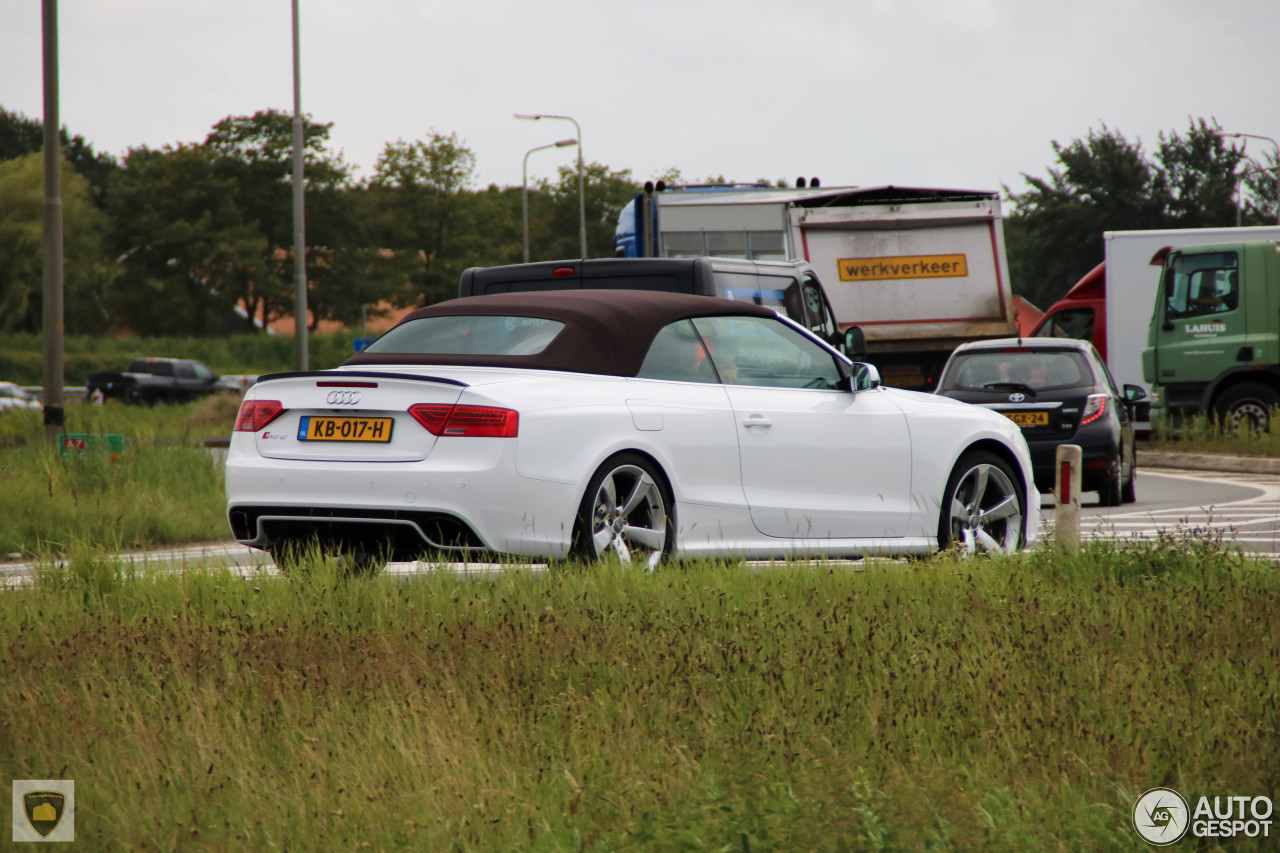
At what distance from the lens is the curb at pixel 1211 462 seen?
18859mm

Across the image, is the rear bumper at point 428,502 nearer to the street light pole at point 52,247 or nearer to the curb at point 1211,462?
the street light pole at point 52,247

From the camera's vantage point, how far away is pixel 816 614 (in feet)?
20.2

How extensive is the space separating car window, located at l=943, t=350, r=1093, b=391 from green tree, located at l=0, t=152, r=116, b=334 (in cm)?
5179

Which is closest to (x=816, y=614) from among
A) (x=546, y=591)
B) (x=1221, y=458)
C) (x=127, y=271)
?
(x=546, y=591)

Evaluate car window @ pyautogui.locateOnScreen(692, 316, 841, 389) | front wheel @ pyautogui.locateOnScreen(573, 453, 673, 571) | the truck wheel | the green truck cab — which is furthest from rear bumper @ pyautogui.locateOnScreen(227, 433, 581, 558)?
the truck wheel

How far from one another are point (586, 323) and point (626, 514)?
3.25 ft

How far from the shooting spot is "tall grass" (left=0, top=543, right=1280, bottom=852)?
3791 mm

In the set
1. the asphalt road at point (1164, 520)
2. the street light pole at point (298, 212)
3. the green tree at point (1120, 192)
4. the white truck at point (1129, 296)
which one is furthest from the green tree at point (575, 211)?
the asphalt road at point (1164, 520)

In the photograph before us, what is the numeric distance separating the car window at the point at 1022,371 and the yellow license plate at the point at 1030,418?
26 centimetres

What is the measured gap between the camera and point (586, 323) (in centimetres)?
763

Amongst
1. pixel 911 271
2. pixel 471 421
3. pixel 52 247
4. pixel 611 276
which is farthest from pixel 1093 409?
pixel 52 247

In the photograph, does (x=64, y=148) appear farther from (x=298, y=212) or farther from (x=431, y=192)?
(x=298, y=212)

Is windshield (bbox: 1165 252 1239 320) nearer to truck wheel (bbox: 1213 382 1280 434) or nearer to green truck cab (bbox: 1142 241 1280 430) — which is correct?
green truck cab (bbox: 1142 241 1280 430)

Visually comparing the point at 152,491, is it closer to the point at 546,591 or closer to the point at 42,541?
the point at 42,541
